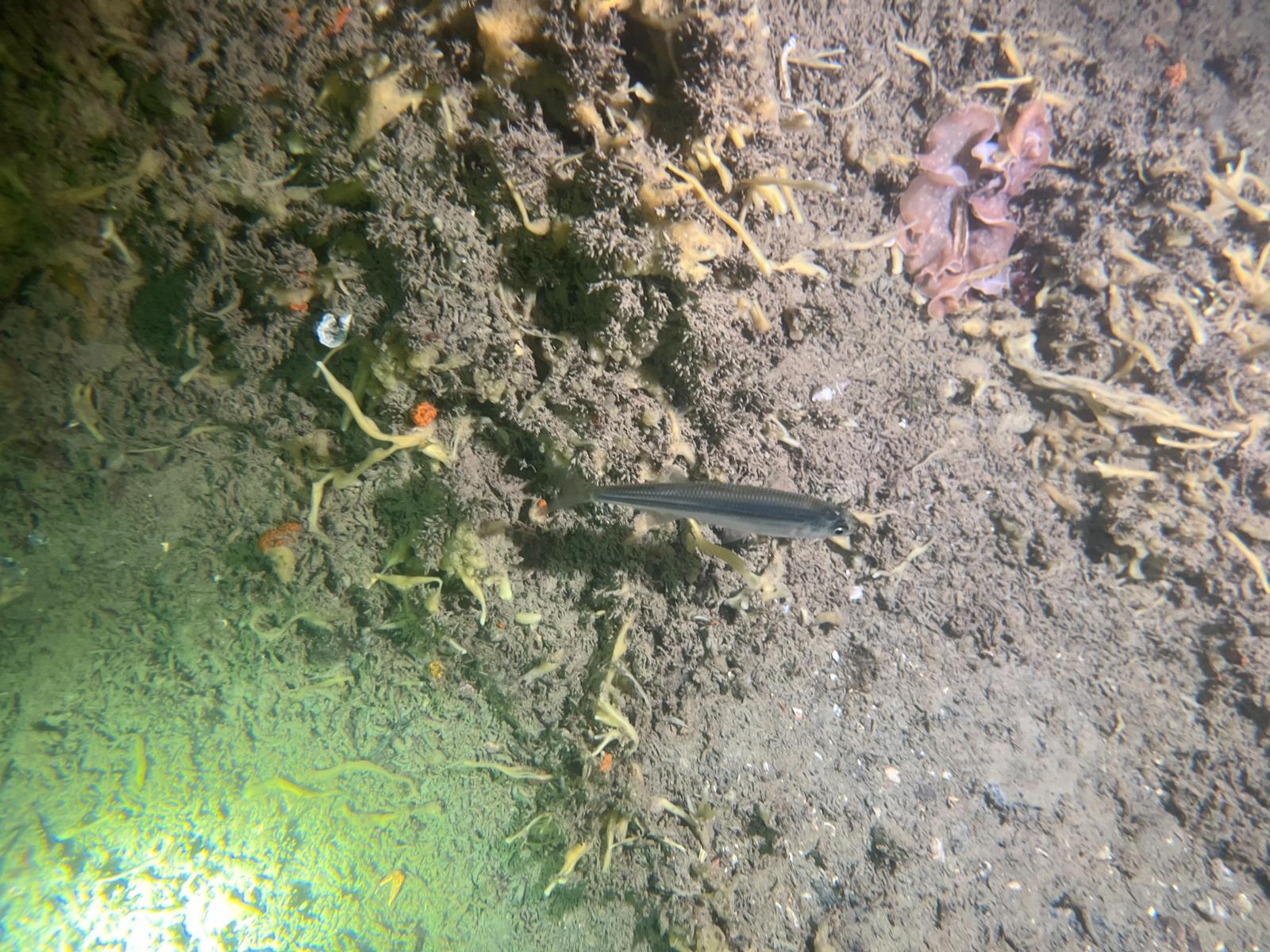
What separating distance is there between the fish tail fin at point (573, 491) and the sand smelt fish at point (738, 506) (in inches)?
6.9

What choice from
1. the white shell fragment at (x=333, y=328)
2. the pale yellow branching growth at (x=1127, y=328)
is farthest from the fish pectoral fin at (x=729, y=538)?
the pale yellow branching growth at (x=1127, y=328)

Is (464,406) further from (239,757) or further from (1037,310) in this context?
(1037,310)

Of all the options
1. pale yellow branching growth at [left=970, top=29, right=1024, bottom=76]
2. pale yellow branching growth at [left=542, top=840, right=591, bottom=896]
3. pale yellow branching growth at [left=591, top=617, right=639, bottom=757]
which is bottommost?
pale yellow branching growth at [left=542, top=840, right=591, bottom=896]

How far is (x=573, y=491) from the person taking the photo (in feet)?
10.1

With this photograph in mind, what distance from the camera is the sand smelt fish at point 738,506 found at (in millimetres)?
2721

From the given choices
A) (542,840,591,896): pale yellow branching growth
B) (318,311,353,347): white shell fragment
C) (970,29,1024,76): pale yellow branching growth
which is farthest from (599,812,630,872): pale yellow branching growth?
(970,29,1024,76): pale yellow branching growth

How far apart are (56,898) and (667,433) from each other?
4.88 meters

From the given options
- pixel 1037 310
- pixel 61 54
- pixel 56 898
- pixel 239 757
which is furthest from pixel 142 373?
pixel 1037 310

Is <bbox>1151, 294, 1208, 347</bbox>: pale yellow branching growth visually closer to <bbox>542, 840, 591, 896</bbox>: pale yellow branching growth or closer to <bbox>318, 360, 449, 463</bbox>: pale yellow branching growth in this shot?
<bbox>318, 360, 449, 463</bbox>: pale yellow branching growth

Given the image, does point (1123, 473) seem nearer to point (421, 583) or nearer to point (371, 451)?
point (421, 583)

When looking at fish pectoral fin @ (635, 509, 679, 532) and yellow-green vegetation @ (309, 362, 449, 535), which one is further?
fish pectoral fin @ (635, 509, 679, 532)

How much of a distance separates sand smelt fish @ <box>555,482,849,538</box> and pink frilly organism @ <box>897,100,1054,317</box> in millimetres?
1878

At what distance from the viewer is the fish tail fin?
9.94 ft

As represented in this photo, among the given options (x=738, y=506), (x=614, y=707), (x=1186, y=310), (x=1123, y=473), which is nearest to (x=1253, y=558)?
(x=1123, y=473)
